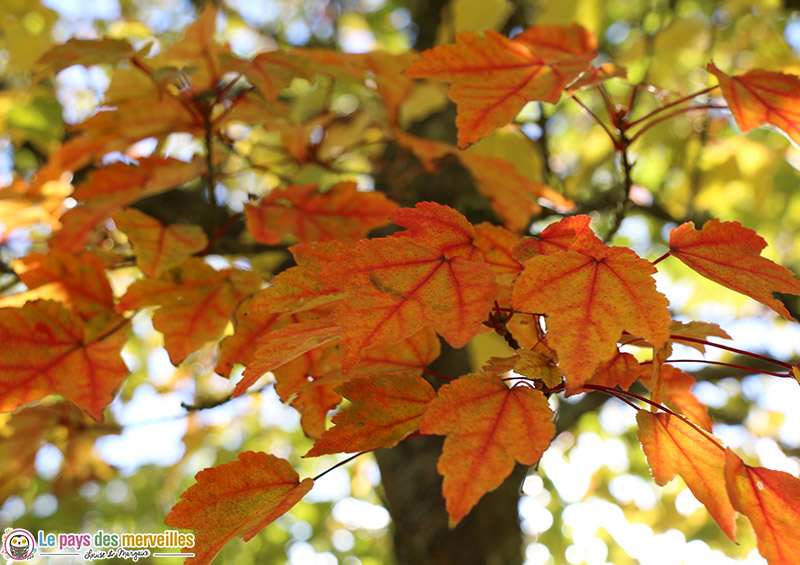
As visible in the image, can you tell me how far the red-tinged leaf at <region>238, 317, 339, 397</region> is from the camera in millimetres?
562

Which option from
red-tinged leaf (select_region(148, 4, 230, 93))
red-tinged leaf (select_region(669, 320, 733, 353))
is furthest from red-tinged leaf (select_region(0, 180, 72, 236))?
red-tinged leaf (select_region(669, 320, 733, 353))

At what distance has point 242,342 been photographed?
2.82ft

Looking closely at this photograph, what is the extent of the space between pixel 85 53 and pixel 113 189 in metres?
0.25

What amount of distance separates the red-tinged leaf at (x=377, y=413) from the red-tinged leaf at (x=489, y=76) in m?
0.32

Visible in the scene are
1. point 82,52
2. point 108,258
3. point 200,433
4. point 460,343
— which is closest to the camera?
point 460,343

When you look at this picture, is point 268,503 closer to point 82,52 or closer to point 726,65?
point 82,52

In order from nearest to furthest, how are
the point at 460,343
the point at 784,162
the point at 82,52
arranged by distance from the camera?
1. the point at 460,343
2. the point at 82,52
3. the point at 784,162

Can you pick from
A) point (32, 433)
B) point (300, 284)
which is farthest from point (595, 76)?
point (32, 433)

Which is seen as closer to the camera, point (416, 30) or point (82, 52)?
point (82, 52)

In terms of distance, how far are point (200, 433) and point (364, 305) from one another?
170cm

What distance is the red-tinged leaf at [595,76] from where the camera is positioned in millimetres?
792

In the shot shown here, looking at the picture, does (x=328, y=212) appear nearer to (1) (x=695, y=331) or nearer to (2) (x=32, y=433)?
(1) (x=695, y=331)

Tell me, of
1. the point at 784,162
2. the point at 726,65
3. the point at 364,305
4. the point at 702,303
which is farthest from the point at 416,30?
the point at 364,305

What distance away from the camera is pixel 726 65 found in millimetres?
2658
